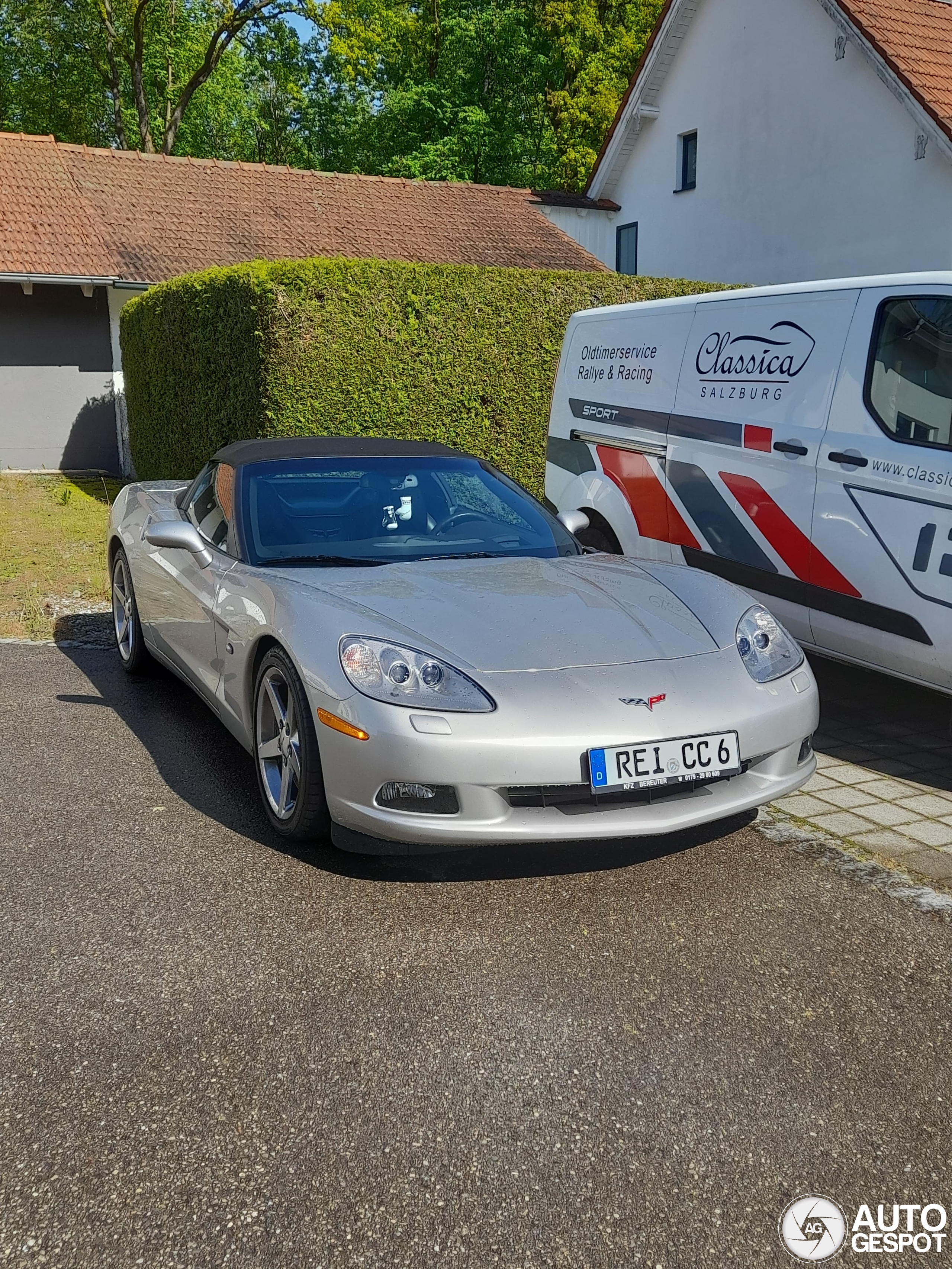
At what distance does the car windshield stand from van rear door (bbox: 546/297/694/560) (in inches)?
59.4

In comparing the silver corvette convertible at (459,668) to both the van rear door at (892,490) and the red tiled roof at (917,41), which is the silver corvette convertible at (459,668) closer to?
the van rear door at (892,490)

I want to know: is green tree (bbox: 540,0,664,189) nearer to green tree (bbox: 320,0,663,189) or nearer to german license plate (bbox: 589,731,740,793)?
green tree (bbox: 320,0,663,189)

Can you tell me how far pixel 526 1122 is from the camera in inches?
99.5

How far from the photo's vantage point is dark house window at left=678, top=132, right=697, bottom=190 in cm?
2097

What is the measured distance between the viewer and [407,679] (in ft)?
11.7

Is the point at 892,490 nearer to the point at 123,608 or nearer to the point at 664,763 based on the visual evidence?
the point at 664,763

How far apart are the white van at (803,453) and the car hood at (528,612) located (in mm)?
1235

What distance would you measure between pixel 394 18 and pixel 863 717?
3565 cm

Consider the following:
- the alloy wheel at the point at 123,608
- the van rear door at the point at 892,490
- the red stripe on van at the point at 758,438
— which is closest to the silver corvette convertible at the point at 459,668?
the van rear door at the point at 892,490

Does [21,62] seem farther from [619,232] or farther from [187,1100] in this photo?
[187,1100]

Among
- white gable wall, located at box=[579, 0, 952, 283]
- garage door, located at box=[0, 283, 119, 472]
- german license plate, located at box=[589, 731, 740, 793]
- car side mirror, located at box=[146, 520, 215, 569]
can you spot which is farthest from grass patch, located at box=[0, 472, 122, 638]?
white gable wall, located at box=[579, 0, 952, 283]

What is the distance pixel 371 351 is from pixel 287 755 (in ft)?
24.8

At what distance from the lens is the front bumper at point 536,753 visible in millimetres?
3402

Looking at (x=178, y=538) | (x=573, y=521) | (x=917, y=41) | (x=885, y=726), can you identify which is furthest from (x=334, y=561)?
(x=917, y=41)
